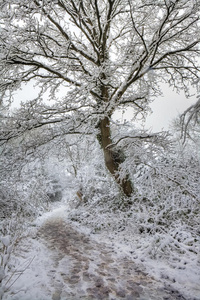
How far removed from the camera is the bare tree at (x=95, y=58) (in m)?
4.26

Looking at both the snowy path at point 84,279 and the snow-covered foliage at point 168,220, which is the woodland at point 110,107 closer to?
the snow-covered foliage at point 168,220

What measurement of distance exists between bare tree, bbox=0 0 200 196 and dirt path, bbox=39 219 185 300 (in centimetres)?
190

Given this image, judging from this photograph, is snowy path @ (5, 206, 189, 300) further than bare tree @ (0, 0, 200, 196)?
No

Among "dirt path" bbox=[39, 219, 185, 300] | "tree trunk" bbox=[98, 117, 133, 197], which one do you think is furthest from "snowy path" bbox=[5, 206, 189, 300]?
"tree trunk" bbox=[98, 117, 133, 197]

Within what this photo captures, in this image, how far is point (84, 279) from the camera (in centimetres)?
284

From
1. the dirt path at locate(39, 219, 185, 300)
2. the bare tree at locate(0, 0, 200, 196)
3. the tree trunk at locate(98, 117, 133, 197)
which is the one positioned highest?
the bare tree at locate(0, 0, 200, 196)

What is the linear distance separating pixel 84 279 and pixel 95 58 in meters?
5.88

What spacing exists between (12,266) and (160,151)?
390 centimetres

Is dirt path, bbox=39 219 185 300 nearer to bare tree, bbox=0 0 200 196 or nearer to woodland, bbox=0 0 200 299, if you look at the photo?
woodland, bbox=0 0 200 299

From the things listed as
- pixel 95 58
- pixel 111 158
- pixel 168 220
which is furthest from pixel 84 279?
pixel 95 58

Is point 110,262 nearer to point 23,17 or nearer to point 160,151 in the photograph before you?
point 160,151

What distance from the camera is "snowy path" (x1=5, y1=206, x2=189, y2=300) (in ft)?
7.67

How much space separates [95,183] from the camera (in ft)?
28.5

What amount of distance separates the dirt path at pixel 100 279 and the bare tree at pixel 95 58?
1.90m
